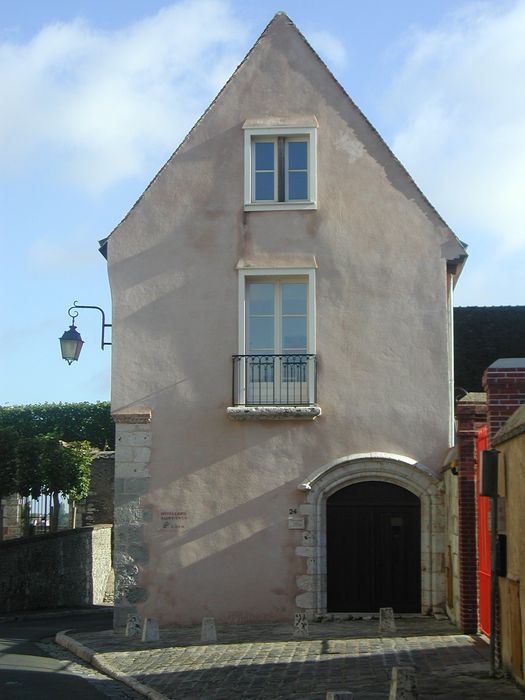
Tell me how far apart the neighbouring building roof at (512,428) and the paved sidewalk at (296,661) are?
2.22 metres

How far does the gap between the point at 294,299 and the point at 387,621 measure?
210 inches

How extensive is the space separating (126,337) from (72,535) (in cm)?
1147

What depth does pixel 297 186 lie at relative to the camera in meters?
17.7

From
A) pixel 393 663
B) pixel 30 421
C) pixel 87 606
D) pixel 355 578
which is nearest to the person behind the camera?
pixel 393 663

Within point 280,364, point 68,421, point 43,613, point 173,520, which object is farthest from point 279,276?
point 68,421

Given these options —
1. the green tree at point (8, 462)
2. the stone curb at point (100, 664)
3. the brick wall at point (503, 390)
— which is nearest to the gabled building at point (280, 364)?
the stone curb at point (100, 664)

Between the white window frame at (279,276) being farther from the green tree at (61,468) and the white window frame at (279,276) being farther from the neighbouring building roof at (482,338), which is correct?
the green tree at (61,468)

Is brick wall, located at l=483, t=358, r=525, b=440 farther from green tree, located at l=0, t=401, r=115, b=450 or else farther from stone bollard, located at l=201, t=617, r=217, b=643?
green tree, located at l=0, t=401, r=115, b=450

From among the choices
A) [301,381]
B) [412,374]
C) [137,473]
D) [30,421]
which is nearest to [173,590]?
[137,473]

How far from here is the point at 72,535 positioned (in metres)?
27.6

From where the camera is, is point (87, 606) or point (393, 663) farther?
point (87, 606)

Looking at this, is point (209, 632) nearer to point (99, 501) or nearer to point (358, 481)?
point (358, 481)

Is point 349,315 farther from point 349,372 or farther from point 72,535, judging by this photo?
point 72,535

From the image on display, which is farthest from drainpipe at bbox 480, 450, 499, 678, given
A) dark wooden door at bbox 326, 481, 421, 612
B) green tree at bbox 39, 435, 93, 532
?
green tree at bbox 39, 435, 93, 532
